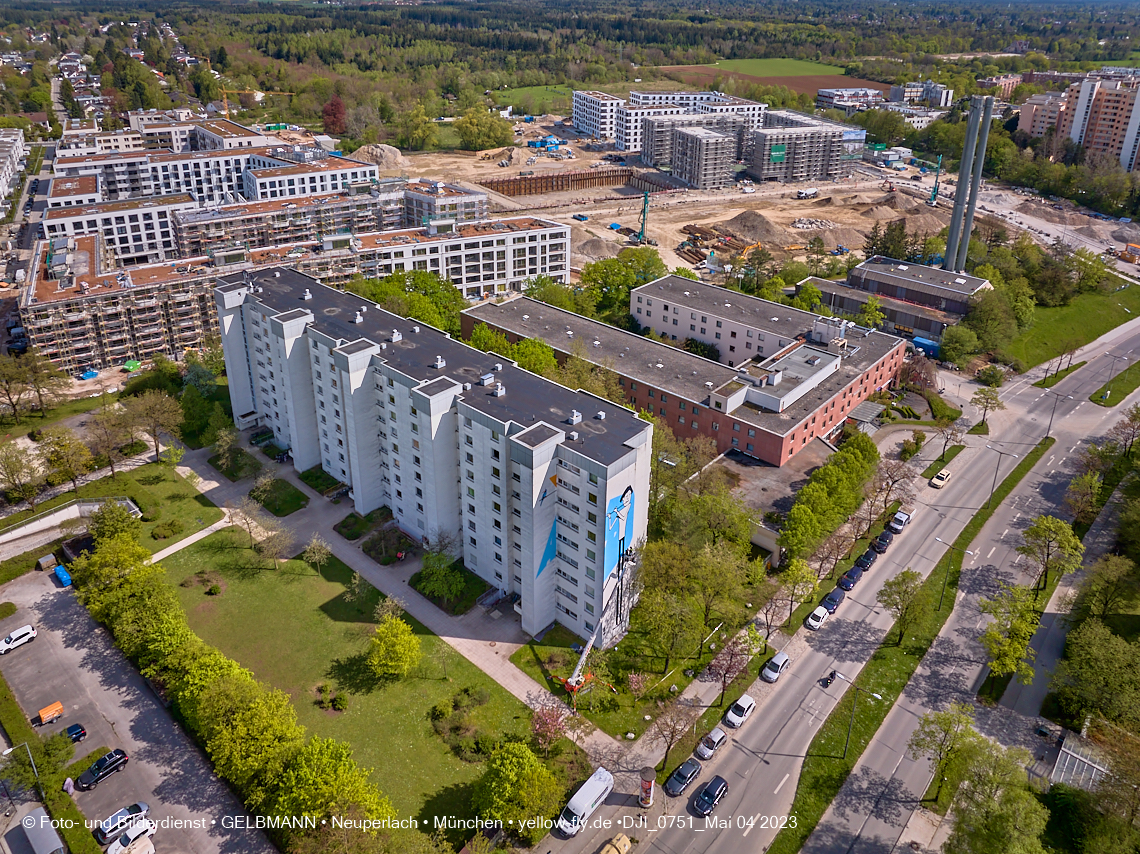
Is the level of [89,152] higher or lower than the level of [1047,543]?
higher

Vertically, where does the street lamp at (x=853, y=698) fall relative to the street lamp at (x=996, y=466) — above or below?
below

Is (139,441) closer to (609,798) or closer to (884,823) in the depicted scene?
(609,798)

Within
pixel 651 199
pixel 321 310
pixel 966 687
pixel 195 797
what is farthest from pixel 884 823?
pixel 651 199

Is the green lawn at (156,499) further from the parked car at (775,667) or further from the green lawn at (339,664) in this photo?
the parked car at (775,667)

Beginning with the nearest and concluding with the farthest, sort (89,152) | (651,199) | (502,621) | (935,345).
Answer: (502,621) → (935,345) → (89,152) → (651,199)

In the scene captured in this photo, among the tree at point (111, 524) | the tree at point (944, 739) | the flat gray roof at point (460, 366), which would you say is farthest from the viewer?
the tree at point (111, 524)

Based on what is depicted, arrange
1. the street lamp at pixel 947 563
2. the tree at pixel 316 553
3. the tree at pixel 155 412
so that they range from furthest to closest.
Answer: the tree at pixel 155 412
the tree at pixel 316 553
the street lamp at pixel 947 563

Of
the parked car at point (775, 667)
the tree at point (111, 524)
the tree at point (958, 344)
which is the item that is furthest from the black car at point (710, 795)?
the tree at point (958, 344)
